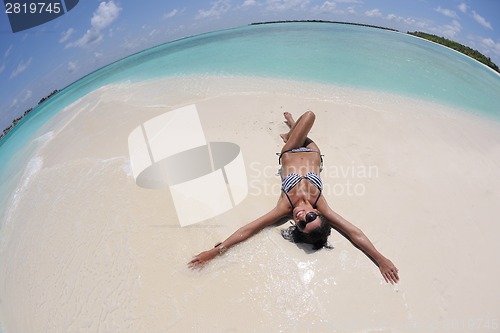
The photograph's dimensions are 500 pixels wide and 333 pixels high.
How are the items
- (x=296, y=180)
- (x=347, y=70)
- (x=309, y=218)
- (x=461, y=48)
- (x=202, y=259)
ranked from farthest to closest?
(x=461, y=48), (x=347, y=70), (x=296, y=180), (x=202, y=259), (x=309, y=218)

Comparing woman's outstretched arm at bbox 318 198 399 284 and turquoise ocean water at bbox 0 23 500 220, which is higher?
turquoise ocean water at bbox 0 23 500 220

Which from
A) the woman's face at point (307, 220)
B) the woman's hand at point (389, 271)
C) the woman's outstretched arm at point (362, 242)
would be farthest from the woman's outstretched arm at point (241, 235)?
the woman's hand at point (389, 271)

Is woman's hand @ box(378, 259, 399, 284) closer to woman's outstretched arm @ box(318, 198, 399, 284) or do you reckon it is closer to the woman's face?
woman's outstretched arm @ box(318, 198, 399, 284)

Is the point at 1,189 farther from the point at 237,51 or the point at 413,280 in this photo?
the point at 237,51

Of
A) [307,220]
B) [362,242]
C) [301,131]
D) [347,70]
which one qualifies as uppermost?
[347,70]

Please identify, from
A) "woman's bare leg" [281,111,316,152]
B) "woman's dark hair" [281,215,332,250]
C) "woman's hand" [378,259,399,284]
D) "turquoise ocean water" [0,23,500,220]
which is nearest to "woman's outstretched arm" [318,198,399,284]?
"woman's hand" [378,259,399,284]

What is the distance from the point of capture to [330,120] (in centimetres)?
568

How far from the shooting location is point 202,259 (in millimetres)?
3277

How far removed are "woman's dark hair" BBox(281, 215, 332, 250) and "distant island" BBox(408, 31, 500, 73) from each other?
13287 millimetres

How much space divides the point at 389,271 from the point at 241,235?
1.63m

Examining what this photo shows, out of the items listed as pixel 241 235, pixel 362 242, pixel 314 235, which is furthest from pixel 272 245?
pixel 362 242

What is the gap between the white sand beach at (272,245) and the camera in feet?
9.45

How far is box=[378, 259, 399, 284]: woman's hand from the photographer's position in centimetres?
304

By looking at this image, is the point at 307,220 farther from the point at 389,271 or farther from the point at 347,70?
the point at 347,70
